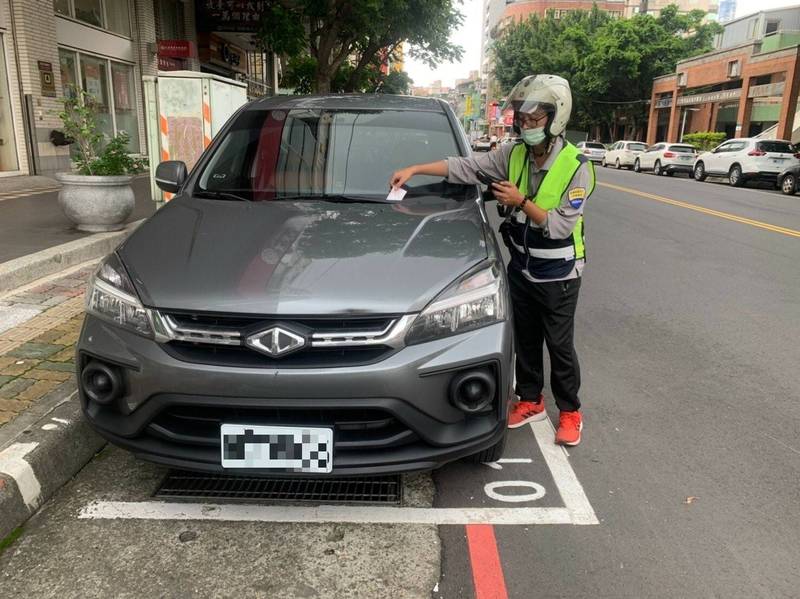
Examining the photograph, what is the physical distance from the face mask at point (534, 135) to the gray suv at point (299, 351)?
61 cm

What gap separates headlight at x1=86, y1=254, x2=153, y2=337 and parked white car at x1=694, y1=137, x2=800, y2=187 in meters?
22.2

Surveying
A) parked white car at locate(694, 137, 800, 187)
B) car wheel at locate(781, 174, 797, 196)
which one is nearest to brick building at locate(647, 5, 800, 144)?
parked white car at locate(694, 137, 800, 187)

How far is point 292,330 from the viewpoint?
7.86 feet

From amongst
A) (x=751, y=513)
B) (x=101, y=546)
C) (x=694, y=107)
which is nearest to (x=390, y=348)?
(x=101, y=546)

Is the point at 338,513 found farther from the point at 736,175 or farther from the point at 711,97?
the point at 711,97

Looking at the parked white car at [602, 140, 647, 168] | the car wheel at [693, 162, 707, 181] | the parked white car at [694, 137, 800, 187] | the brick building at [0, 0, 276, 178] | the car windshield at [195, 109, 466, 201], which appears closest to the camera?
the car windshield at [195, 109, 466, 201]

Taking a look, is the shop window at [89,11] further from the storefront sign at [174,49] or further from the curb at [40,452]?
the curb at [40,452]

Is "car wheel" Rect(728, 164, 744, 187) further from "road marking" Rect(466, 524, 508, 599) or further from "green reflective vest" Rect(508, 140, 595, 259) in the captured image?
"road marking" Rect(466, 524, 508, 599)

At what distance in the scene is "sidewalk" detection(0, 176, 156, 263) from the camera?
6480 mm

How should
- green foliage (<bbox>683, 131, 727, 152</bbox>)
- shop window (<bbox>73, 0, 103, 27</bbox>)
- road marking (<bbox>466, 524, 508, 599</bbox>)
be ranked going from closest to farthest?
road marking (<bbox>466, 524, 508, 599</bbox>)
shop window (<bbox>73, 0, 103, 27</bbox>)
green foliage (<bbox>683, 131, 727, 152</bbox>)

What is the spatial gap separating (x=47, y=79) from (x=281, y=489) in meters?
12.8

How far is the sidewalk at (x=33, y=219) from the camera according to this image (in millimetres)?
6480

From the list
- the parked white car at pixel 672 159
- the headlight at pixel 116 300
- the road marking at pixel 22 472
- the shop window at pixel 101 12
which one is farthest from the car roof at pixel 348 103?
the parked white car at pixel 672 159

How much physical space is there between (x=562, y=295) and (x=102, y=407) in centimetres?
214
